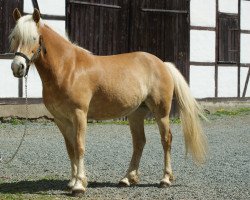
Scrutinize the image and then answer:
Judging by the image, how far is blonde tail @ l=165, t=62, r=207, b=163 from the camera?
7297 millimetres

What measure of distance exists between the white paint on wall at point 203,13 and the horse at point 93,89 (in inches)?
419

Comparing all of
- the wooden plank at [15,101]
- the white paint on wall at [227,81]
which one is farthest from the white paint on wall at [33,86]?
the white paint on wall at [227,81]

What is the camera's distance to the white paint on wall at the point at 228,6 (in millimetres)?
18797

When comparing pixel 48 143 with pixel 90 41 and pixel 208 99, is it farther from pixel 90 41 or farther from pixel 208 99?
pixel 208 99

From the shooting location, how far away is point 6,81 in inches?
555

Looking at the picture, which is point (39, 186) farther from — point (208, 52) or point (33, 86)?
point (208, 52)

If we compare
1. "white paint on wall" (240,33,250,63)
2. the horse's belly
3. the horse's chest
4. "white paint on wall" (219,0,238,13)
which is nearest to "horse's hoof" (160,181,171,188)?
the horse's belly

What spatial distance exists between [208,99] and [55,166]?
1049 centimetres

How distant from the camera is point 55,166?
8.55 metres

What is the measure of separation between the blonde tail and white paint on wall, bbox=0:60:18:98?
7.40m

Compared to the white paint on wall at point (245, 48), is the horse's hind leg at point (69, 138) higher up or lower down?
lower down

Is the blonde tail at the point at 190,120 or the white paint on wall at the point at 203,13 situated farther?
the white paint on wall at the point at 203,13

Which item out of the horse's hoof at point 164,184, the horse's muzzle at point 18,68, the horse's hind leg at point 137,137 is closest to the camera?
the horse's muzzle at point 18,68

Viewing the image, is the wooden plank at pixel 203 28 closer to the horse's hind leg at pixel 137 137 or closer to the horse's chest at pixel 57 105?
the horse's hind leg at pixel 137 137
